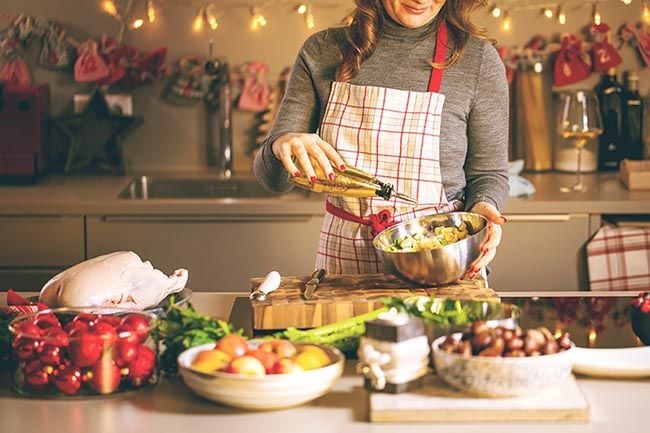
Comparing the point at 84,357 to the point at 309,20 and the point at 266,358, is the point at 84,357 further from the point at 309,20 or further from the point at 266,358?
the point at 309,20

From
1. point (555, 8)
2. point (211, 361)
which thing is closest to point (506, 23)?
point (555, 8)

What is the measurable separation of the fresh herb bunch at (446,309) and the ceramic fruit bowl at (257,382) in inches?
7.3

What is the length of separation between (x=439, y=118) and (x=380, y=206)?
0.22 m

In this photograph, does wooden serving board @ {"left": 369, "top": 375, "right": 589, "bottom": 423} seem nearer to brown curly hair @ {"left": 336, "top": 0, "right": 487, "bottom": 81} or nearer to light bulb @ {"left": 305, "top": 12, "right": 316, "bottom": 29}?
brown curly hair @ {"left": 336, "top": 0, "right": 487, "bottom": 81}

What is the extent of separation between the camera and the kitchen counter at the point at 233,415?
152cm

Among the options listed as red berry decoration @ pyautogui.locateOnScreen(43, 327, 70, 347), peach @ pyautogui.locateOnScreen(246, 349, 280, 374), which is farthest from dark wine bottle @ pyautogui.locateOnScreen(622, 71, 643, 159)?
red berry decoration @ pyautogui.locateOnScreen(43, 327, 70, 347)

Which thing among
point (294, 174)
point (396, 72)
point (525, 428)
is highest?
point (396, 72)

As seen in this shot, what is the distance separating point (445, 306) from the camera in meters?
1.75

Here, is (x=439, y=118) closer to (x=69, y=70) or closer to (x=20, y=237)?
(x=20, y=237)

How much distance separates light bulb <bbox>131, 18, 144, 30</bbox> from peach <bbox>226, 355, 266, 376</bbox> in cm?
238

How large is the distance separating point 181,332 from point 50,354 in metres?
0.21

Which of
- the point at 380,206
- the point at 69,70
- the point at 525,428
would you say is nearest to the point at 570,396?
the point at 525,428

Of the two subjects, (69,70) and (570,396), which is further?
(69,70)

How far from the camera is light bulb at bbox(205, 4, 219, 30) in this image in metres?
3.80
